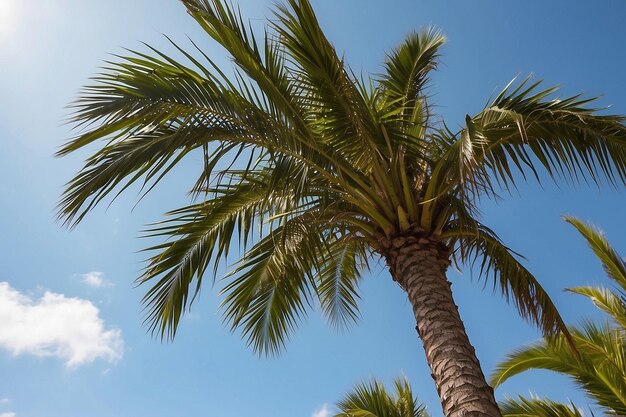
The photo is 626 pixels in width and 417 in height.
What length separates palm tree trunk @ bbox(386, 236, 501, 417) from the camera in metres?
4.38

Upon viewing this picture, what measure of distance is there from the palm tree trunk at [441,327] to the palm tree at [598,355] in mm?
4240

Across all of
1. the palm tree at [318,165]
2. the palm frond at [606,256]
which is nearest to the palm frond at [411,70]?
the palm tree at [318,165]

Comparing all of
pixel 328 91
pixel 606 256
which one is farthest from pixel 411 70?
pixel 606 256

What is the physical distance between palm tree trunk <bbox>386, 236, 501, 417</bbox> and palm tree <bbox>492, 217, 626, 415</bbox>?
167 inches

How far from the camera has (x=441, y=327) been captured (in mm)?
4879

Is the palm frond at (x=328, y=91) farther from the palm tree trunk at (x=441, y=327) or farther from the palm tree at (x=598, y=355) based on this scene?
the palm tree at (x=598, y=355)

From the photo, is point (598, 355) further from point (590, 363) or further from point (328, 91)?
point (328, 91)

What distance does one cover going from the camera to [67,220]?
486cm

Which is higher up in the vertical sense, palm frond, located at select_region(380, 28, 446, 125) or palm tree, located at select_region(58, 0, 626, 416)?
palm frond, located at select_region(380, 28, 446, 125)

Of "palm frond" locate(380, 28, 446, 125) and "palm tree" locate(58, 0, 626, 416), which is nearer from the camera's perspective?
"palm tree" locate(58, 0, 626, 416)

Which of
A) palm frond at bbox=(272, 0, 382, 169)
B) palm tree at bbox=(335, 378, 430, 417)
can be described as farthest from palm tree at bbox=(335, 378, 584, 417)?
palm frond at bbox=(272, 0, 382, 169)

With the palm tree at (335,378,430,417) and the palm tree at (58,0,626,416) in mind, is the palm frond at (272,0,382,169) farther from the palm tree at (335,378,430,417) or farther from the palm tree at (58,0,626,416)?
the palm tree at (335,378,430,417)

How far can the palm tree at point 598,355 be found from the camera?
8719 mm

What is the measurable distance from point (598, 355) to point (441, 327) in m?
5.53
